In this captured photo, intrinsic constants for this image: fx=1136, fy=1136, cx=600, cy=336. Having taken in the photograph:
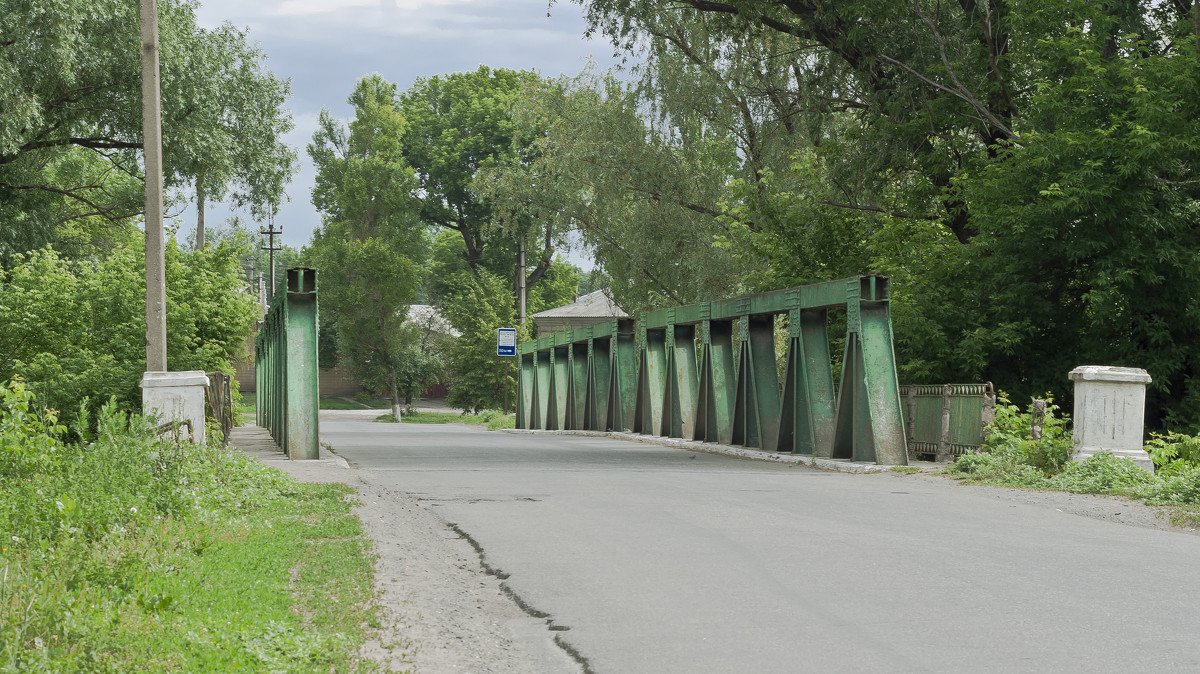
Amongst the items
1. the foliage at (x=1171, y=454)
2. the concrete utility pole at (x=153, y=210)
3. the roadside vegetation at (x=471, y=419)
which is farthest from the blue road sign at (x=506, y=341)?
the foliage at (x=1171, y=454)

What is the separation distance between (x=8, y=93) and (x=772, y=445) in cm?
1552

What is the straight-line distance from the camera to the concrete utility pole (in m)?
17.4

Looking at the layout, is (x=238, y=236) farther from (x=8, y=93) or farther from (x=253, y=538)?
(x=253, y=538)

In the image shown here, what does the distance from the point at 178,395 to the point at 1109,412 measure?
11.8m

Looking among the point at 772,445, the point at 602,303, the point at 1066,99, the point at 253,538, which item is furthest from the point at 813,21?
the point at 602,303

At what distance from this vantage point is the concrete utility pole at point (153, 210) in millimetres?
17375

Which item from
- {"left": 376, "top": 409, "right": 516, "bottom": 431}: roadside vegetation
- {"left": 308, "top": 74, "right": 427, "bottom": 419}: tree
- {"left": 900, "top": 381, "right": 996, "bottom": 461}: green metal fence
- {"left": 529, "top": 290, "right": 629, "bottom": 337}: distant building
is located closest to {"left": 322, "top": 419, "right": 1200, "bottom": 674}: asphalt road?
{"left": 900, "top": 381, "right": 996, "bottom": 461}: green metal fence

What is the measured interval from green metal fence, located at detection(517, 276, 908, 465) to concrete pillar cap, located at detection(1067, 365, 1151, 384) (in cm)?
316

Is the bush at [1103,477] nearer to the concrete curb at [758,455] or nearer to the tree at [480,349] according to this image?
the concrete curb at [758,455]

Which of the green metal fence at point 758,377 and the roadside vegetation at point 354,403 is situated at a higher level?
the green metal fence at point 758,377

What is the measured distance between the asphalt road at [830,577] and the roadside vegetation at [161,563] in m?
1.25

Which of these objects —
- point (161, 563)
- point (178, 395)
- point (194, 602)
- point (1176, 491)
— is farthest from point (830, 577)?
point (178, 395)

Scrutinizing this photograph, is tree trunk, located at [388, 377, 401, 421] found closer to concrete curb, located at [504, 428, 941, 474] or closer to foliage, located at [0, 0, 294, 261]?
foliage, located at [0, 0, 294, 261]

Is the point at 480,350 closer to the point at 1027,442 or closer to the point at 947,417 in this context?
the point at 947,417
